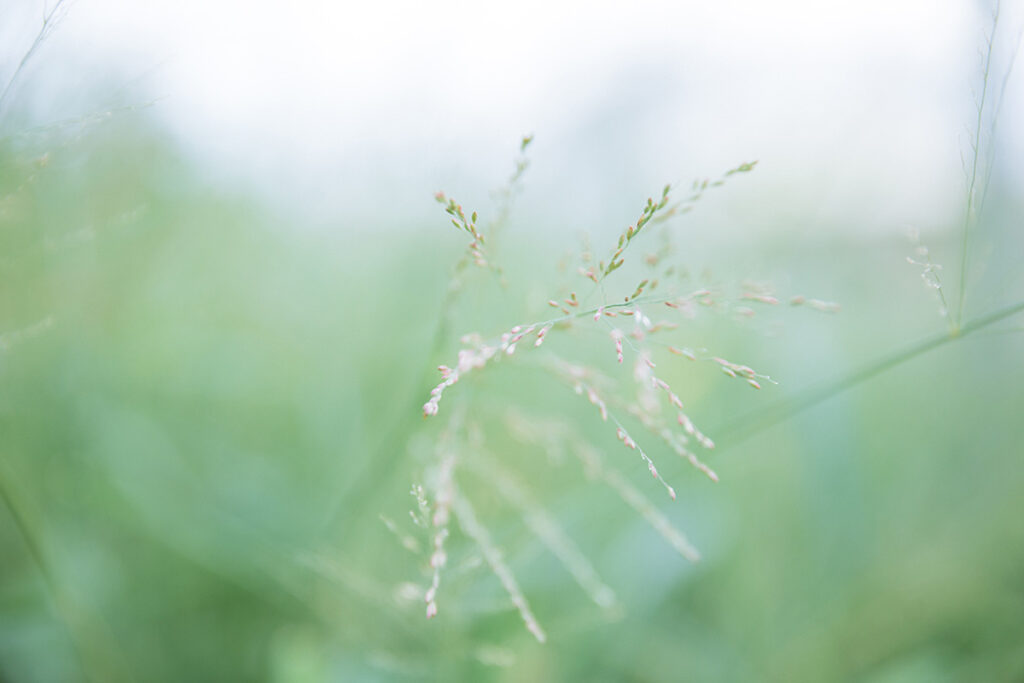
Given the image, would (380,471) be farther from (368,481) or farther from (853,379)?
(853,379)

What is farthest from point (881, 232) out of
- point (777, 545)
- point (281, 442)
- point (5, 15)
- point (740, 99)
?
point (5, 15)

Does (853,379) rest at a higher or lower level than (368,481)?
lower

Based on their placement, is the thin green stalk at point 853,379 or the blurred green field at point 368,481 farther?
the blurred green field at point 368,481

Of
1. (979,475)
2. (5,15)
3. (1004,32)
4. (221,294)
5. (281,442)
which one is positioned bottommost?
(979,475)

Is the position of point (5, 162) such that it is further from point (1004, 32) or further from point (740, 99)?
point (740, 99)

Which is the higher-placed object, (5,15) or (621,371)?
(5,15)

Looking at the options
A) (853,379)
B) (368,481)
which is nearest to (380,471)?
(368,481)

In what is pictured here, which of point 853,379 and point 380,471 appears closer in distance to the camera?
point 853,379
